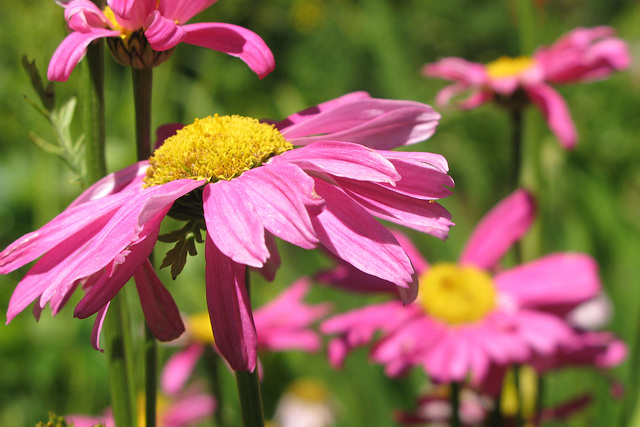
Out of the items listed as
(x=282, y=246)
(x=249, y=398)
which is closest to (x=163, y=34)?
(x=249, y=398)

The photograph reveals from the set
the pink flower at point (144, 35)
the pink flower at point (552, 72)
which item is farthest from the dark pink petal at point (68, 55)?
the pink flower at point (552, 72)

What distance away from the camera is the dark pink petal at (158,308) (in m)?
0.23

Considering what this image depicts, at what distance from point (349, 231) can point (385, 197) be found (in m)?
0.03

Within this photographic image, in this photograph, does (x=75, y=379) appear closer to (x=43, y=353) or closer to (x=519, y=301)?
(x=43, y=353)

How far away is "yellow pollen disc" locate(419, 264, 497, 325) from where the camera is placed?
20.8 inches

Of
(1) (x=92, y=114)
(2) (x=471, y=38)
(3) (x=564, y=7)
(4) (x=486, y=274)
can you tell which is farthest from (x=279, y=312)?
(3) (x=564, y=7)

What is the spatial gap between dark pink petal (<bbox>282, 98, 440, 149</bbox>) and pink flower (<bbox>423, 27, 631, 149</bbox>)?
0.33m

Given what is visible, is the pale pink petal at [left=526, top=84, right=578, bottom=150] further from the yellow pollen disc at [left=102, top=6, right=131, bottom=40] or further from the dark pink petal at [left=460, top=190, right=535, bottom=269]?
the yellow pollen disc at [left=102, top=6, right=131, bottom=40]

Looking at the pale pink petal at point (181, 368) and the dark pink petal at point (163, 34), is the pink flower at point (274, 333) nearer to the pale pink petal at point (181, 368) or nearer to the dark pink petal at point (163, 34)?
the pale pink petal at point (181, 368)

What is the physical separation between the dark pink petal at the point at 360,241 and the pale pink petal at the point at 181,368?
45cm

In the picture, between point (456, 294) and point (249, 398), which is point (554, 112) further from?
point (249, 398)

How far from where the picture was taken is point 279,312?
0.64m

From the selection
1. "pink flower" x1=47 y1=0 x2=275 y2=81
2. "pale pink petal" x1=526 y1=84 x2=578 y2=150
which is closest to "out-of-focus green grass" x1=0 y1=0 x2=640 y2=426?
"pale pink petal" x1=526 y1=84 x2=578 y2=150

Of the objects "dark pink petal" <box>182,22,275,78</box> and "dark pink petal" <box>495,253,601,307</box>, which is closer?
"dark pink petal" <box>182,22,275,78</box>
